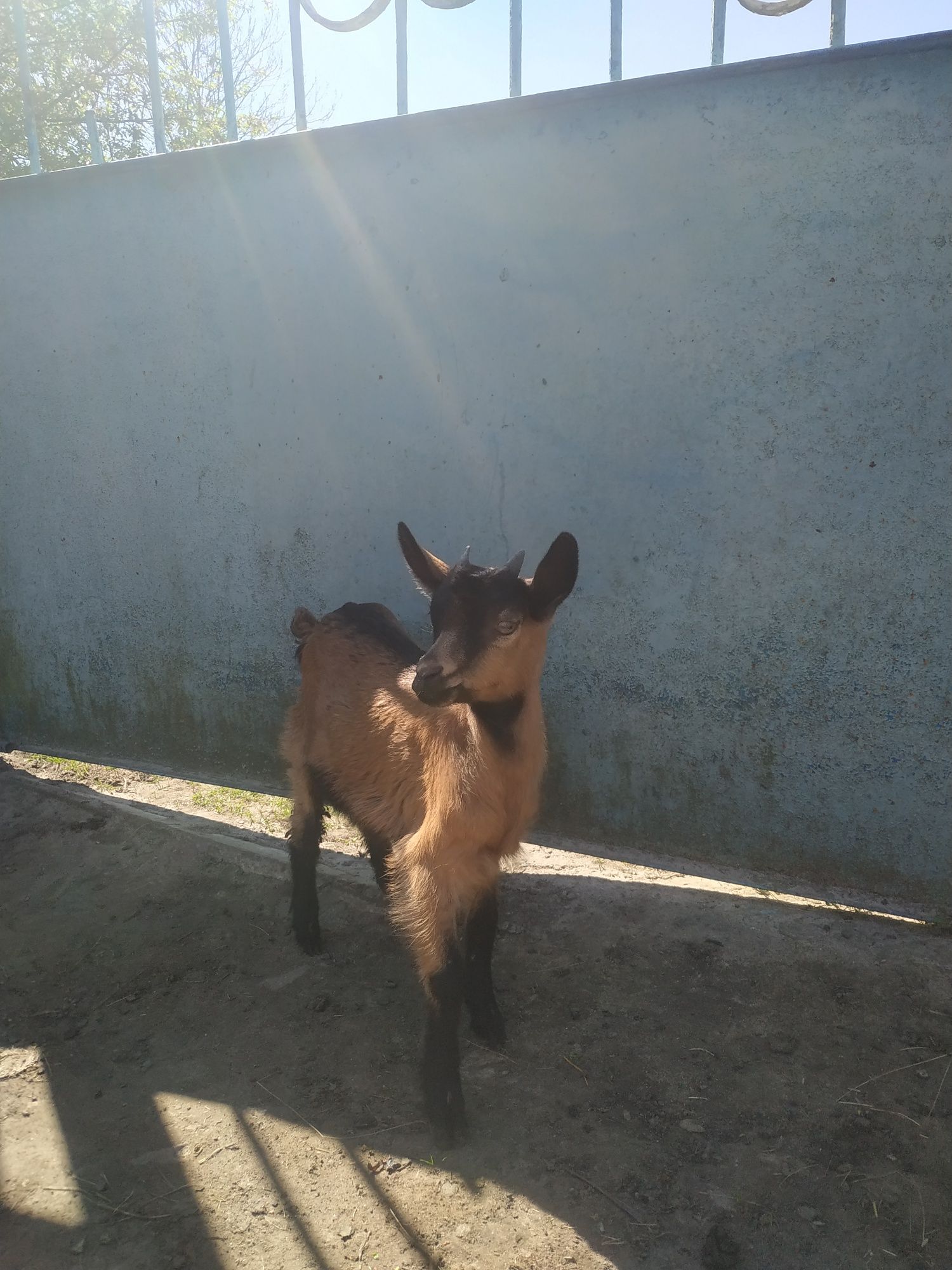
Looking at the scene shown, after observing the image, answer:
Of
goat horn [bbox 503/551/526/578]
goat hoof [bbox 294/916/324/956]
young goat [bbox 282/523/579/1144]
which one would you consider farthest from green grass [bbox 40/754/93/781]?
goat horn [bbox 503/551/526/578]

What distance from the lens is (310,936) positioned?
136 inches

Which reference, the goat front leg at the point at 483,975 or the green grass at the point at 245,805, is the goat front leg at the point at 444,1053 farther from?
the green grass at the point at 245,805

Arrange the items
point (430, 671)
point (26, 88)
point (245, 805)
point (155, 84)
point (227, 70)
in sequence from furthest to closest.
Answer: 1. point (245, 805)
2. point (26, 88)
3. point (155, 84)
4. point (227, 70)
5. point (430, 671)

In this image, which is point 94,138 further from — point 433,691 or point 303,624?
point 433,691

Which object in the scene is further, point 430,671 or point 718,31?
point 718,31

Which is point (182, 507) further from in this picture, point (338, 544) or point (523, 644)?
point (523, 644)

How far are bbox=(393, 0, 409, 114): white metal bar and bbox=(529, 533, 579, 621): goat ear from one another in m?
2.37

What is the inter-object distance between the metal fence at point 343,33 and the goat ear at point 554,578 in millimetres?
2070

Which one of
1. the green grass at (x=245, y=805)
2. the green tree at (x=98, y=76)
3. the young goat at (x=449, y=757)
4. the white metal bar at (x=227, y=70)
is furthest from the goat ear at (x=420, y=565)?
the green tree at (x=98, y=76)

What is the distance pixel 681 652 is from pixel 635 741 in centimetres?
45

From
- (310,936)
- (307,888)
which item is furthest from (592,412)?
(310,936)

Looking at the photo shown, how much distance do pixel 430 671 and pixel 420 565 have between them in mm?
466

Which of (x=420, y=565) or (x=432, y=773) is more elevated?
(x=420, y=565)

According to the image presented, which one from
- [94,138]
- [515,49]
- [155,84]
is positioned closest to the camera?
[515,49]
